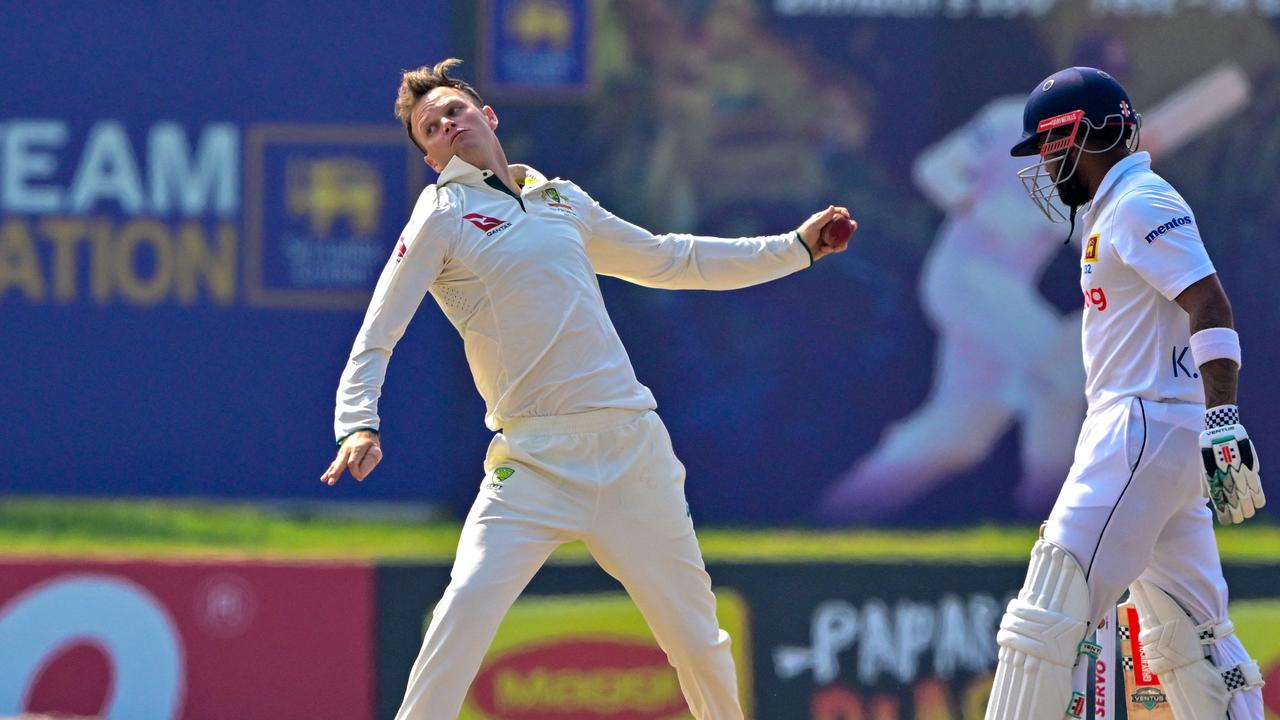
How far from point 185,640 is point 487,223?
278 centimetres

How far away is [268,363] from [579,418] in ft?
12.4

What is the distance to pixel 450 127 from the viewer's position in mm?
4238

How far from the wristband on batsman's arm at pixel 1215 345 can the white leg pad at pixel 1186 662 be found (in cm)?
62

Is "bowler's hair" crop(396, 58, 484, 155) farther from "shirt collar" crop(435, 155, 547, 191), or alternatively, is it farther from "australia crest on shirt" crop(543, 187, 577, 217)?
"australia crest on shirt" crop(543, 187, 577, 217)

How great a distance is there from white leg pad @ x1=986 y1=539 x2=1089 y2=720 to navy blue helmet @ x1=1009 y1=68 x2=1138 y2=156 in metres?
0.98

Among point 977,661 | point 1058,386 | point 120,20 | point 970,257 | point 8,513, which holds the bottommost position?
point 977,661

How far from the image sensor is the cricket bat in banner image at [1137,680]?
13.7ft

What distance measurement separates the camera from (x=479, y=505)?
13.2ft

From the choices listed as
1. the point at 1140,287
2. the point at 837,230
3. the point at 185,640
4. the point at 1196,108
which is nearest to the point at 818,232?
the point at 837,230

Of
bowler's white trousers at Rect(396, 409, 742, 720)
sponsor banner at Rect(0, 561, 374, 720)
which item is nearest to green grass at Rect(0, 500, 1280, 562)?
sponsor banner at Rect(0, 561, 374, 720)

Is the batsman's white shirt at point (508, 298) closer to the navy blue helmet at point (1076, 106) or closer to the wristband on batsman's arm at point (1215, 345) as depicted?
the navy blue helmet at point (1076, 106)

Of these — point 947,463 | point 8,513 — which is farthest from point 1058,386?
point 8,513

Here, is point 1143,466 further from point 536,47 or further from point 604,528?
point 536,47

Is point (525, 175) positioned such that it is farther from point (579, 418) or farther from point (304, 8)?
point (304, 8)
